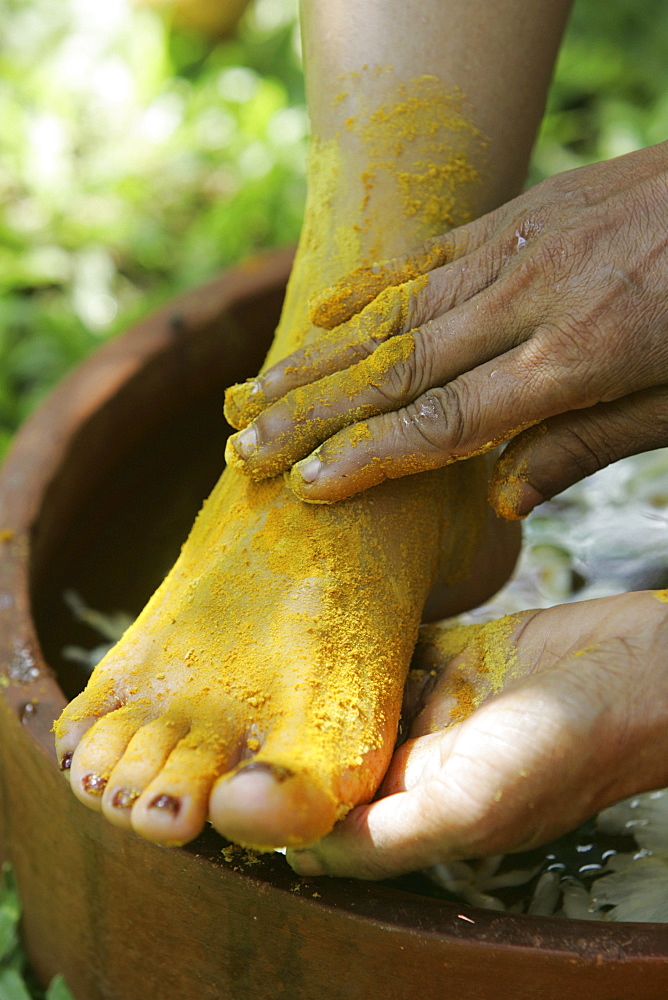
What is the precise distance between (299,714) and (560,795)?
0.86 feet

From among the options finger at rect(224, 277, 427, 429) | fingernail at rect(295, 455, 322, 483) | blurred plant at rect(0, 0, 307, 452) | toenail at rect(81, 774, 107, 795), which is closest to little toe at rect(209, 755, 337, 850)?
toenail at rect(81, 774, 107, 795)

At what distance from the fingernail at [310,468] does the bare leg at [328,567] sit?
0.06 metres

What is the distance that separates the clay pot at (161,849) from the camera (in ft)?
2.77

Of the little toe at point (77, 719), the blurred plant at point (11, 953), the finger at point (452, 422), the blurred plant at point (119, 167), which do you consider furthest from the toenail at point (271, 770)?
the blurred plant at point (119, 167)

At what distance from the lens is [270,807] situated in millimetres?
806


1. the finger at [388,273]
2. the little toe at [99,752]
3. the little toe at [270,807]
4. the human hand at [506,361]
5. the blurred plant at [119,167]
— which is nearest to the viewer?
the little toe at [270,807]

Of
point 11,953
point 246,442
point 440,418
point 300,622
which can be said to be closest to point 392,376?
point 440,418

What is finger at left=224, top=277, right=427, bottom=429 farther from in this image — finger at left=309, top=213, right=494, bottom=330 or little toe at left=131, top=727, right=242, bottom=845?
little toe at left=131, top=727, right=242, bottom=845

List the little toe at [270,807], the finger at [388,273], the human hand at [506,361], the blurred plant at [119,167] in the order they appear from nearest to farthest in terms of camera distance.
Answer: the little toe at [270,807]
the human hand at [506,361]
the finger at [388,273]
the blurred plant at [119,167]

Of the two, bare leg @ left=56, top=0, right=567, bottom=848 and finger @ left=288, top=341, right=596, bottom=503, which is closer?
Answer: bare leg @ left=56, top=0, right=567, bottom=848

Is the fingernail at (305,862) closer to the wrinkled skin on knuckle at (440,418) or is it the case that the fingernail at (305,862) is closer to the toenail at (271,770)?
the toenail at (271,770)

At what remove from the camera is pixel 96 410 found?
1.54 m

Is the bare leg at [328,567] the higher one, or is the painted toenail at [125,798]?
the bare leg at [328,567]

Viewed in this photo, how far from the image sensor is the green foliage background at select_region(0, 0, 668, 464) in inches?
97.5
